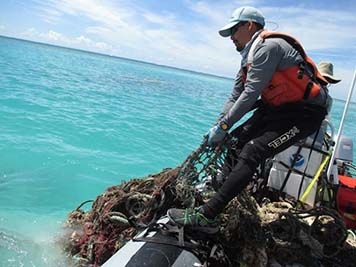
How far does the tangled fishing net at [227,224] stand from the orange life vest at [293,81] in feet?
2.22

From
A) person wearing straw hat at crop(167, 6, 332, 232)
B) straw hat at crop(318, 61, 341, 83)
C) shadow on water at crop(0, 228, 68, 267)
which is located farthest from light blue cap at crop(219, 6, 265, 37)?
shadow on water at crop(0, 228, 68, 267)

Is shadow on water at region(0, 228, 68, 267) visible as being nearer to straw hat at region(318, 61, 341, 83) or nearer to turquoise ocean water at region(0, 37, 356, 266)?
turquoise ocean water at region(0, 37, 356, 266)

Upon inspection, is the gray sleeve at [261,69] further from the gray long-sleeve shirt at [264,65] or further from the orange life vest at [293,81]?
the orange life vest at [293,81]

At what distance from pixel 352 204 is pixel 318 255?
0.85 m

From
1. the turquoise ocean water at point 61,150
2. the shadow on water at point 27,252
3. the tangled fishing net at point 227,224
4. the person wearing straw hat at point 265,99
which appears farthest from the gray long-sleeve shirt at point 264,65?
the turquoise ocean water at point 61,150

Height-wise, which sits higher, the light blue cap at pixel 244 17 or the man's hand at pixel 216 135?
the light blue cap at pixel 244 17

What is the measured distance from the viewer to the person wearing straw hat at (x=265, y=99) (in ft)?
10.4

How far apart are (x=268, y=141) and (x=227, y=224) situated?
90cm

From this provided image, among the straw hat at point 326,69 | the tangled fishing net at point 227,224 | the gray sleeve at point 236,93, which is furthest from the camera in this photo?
the straw hat at point 326,69

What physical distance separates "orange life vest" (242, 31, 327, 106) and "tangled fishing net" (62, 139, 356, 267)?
0.68 m

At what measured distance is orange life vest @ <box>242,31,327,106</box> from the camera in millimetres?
3252

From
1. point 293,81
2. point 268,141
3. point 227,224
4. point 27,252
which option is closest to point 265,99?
point 293,81

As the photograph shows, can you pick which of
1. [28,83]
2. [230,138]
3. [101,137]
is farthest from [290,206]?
[28,83]

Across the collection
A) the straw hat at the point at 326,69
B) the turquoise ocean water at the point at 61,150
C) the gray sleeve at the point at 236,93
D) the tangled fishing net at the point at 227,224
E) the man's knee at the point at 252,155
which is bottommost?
the turquoise ocean water at the point at 61,150
